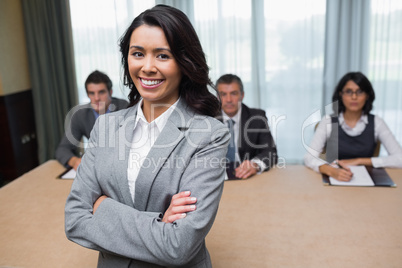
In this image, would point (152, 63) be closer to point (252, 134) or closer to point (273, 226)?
point (273, 226)

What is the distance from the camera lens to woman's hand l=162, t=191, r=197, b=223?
46.5 inches

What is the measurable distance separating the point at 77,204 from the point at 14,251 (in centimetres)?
60

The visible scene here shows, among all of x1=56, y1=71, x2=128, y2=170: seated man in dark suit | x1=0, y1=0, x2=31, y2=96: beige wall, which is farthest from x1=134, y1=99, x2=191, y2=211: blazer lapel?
Result: x1=0, y1=0, x2=31, y2=96: beige wall

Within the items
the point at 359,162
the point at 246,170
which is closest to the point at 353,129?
the point at 359,162

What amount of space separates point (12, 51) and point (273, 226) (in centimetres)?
410

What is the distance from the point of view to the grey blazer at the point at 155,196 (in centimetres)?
Result: 116

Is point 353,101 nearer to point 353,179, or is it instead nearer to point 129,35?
point 353,179

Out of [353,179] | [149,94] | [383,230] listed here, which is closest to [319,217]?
[383,230]

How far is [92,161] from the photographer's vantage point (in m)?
1.40

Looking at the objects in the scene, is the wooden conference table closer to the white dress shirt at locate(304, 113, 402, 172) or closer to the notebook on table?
the notebook on table

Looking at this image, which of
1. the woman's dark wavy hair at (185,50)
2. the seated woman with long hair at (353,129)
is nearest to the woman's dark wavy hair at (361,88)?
the seated woman with long hair at (353,129)

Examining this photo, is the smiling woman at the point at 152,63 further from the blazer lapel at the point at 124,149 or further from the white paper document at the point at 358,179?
the white paper document at the point at 358,179

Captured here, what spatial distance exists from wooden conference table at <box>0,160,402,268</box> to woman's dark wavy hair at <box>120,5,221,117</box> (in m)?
0.68

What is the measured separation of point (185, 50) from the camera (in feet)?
4.02
